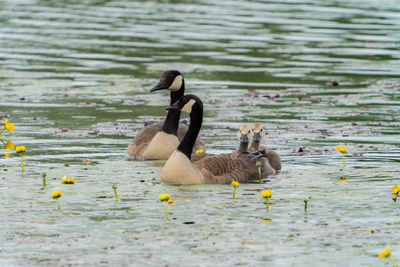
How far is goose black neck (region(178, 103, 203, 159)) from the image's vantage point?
14078 millimetres

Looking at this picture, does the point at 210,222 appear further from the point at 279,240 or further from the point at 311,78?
the point at 311,78

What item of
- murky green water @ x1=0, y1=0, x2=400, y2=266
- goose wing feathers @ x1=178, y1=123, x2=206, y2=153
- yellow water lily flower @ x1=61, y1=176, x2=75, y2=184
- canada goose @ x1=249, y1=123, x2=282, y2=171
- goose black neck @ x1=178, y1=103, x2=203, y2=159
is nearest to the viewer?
murky green water @ x1=0, y1=0, x2=400, y2=266

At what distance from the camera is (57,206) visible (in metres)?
11.9

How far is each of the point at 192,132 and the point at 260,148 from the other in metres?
1.71

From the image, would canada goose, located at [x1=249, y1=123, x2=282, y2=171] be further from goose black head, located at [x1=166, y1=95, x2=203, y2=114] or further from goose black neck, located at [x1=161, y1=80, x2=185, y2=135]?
goose black neck, located at [x1=161, y1=80, x2=185, y2=135]

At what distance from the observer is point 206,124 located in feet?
64.5

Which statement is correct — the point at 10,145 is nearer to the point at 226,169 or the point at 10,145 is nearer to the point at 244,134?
the point at 244,134

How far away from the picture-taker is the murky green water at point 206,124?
10.1 metres

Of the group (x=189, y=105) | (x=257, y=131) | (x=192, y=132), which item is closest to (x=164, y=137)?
(x=257, y=131)

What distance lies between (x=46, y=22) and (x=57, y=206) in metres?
27.0

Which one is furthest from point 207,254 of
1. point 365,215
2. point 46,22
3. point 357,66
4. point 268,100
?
point 46,22

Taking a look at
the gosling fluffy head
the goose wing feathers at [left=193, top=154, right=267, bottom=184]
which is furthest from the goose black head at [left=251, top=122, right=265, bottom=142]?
the goose wing feathers at [left=193, top=154, right=267, bottom=184]

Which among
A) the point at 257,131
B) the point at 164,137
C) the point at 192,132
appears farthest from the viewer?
the point at 164,137

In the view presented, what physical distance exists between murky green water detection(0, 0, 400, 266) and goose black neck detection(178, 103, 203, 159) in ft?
2.26
